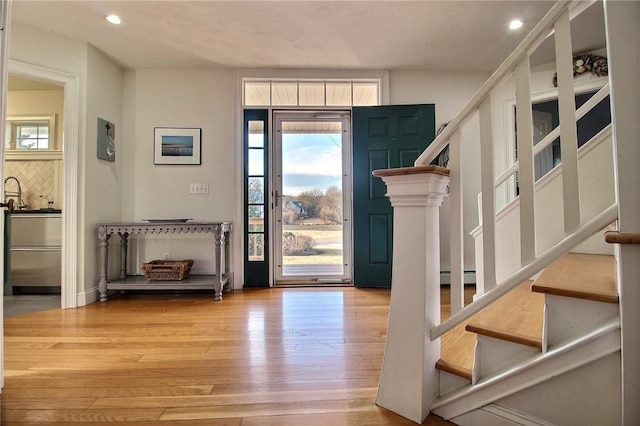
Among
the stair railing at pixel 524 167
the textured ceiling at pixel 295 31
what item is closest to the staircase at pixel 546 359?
the stair railing at pixel 524 167

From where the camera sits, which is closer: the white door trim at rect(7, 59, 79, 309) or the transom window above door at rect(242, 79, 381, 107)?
the white door trim at rect(7, 59, 79, 309)

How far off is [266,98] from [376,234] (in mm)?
1997

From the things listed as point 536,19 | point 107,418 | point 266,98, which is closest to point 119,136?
point 266,98

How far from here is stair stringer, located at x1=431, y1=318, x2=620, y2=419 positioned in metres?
0.88

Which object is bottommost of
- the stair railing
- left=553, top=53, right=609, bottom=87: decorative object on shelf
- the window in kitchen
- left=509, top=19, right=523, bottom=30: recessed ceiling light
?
the stair railing

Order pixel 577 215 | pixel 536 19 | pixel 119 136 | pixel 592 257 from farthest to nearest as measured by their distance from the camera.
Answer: pixel 119 136, pixel 536 19, pixel 592 257, pixel 577 215

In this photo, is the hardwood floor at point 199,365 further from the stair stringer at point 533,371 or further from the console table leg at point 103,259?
the console table leg at point 103,259

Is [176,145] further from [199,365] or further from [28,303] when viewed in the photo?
[199,365]

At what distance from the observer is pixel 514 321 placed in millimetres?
1175

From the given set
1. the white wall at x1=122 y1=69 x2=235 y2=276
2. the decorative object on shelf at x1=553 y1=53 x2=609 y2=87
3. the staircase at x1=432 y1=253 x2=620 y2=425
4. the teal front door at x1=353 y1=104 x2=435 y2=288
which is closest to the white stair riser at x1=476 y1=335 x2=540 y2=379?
the staircase at x1=432 y1=253 x2=620 y2=425

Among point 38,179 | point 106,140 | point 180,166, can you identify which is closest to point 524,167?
point 180,166

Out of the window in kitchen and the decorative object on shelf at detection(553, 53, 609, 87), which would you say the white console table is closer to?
the window in kitchen

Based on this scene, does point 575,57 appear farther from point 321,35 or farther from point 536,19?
point 321,35

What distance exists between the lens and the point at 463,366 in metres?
1.16
